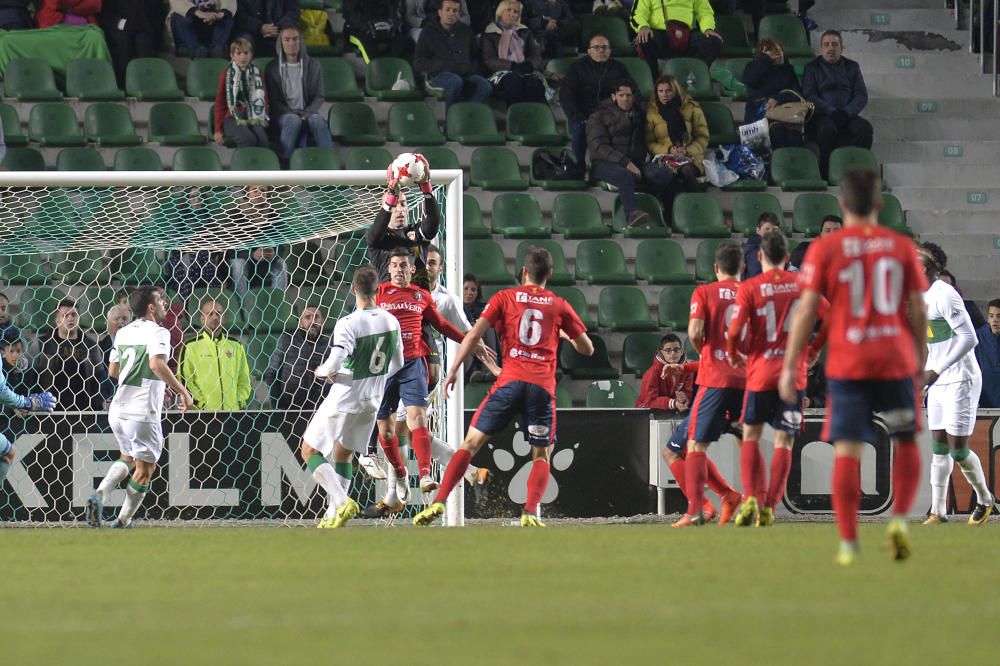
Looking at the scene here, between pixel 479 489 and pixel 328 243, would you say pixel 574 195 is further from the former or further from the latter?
pixel 479 489

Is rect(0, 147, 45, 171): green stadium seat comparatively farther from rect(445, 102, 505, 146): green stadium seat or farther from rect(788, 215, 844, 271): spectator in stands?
rect(788, 215, 844, 271): spectator in stands

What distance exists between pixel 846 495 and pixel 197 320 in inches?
301

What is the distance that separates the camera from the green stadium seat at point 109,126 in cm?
A: 1554

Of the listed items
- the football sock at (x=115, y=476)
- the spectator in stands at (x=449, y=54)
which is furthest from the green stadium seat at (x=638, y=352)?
the football sock at (x=115, y=476)

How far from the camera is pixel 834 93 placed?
666 inches

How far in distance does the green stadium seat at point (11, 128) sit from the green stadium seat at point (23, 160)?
10.8 inches

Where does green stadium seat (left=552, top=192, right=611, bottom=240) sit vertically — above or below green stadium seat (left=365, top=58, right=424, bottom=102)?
below

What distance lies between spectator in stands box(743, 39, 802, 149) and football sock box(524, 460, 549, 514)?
7.97 metres

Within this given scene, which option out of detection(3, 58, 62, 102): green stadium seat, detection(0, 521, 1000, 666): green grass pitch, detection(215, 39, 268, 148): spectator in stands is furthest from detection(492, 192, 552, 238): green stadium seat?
detection(0, 521, 1000, 666): green grass pitch

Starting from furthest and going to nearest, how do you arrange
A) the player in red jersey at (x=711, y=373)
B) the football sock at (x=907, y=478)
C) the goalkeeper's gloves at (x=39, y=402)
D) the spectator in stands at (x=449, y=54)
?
the spectator in stands at (x=449, y=54), the goalkeeper's gloves at (x=39, y=402), the player in red jersey at (x=711, y=373), the football sock at (x=907, y=478)

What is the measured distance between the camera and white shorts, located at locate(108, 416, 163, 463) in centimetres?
1066

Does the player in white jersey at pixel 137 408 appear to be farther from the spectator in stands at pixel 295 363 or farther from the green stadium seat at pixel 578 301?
the green stadium seat at pixel 578 301

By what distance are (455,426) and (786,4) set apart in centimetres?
1008

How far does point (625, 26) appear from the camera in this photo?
18.0 metres
